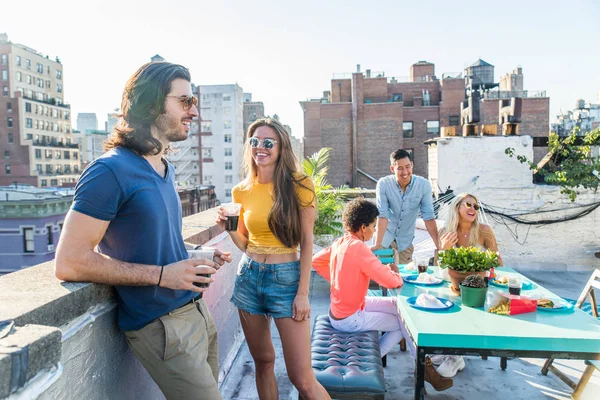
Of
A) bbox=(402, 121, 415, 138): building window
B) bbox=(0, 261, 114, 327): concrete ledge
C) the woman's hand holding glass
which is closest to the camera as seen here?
bbox=(0, 261, 114, 327): concrete ledge

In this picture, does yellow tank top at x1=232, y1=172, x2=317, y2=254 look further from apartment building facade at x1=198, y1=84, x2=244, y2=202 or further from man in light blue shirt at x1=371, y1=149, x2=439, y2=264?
apartment building facade at x1=198, y1=84, x2=244, y2=202

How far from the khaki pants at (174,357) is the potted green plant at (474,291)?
2105 mm

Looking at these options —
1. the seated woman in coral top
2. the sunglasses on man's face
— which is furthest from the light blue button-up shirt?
the sunglasses on man's face

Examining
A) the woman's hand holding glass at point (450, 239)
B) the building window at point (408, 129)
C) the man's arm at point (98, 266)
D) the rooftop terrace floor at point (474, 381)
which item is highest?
the building window at point (408, 129)

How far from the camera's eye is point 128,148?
1.85 meters

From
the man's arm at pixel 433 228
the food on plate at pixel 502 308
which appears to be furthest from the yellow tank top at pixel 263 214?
the man's arm at pixel 433 228

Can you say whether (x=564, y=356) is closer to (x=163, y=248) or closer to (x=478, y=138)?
(x=163, y=248)

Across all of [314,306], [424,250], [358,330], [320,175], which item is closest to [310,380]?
[358,330]

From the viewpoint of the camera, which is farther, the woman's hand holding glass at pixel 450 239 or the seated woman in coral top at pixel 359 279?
the woman's hand holding glass at pixel 450 239

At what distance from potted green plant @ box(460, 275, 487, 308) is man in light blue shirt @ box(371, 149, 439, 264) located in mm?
1876

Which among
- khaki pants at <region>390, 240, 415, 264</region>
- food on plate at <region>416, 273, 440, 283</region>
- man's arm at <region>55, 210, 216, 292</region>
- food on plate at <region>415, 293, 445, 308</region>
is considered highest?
man's arm at <region>55, 210, 216, 292</region>

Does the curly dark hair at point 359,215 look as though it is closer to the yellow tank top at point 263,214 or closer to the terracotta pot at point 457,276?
the terracotta pot at point 457,276

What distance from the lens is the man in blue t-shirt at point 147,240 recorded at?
5.29 ft

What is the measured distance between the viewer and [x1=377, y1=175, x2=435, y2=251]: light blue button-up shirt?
17.4 feet
